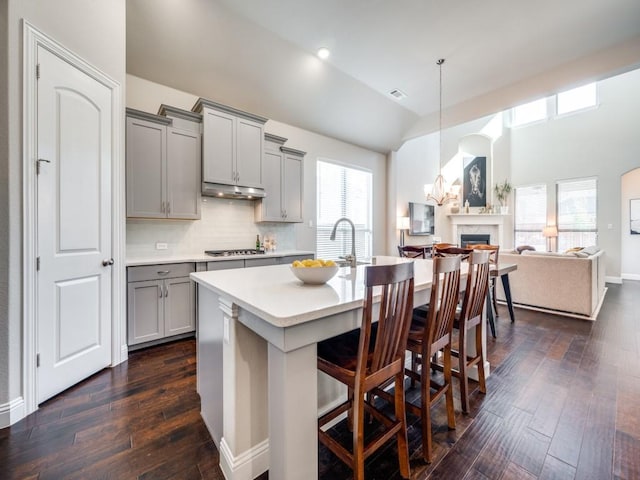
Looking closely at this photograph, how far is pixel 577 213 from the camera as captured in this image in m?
7.18

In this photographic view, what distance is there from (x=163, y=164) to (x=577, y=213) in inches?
375

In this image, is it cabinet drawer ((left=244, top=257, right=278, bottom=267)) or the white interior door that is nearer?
the white interior door

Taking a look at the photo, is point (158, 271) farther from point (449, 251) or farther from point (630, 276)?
point (630, 276)

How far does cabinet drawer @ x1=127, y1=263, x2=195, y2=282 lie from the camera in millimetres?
2577

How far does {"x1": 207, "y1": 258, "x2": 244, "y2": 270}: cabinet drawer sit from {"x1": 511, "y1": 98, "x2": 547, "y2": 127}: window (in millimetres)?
9303

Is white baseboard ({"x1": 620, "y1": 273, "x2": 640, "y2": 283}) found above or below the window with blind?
below

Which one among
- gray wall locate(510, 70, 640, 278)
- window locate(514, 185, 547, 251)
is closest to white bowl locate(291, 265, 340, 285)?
gray wall locate(510, 70, 640, 278)

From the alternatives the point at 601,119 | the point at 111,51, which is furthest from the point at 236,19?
the point at 601,119

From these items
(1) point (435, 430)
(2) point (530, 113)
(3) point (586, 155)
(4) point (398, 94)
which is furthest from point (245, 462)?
(2) point (530, 113)

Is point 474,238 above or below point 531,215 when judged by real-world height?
below

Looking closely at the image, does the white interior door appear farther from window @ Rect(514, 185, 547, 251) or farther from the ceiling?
window @ Rect(514, 185, 547, 251)

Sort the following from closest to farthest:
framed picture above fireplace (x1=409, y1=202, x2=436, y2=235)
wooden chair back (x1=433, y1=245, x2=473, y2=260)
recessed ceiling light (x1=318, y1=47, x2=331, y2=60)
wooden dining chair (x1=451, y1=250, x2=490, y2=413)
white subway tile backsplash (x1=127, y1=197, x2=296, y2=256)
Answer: wooden dining chair (x1=451, y1=250, x2=490, y2=413), white subway tile backsplash (x1=127, y1=197, x2=296, y2=256), wooden chair back (x1=433, y1=245, x2=473, y2=260), recessed ceiling light (x1=318, y1=47, x2=331, y2=60), framed picture above fireplace (x1=409, y1=202, x2=436, y2=235)

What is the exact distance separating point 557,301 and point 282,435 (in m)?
4.60

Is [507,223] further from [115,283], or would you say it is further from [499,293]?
[115,283]
